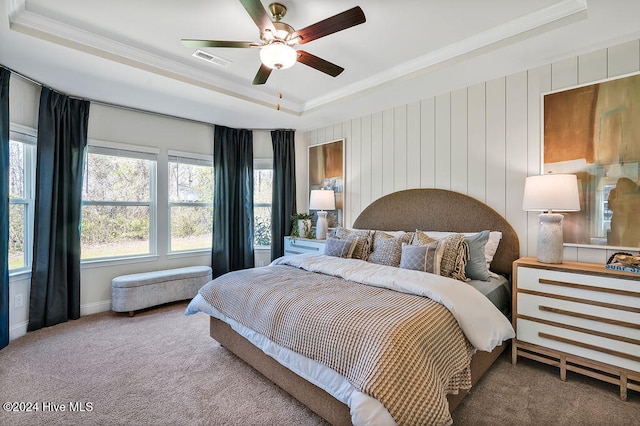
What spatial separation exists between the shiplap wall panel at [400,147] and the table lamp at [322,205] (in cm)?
97

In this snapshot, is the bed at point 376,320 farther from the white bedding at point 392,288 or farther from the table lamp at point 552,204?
the table lamp at point 552,204

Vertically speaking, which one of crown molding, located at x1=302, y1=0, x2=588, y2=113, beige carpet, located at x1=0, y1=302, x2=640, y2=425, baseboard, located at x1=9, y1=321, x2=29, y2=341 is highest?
crown molding, located at x1=302, y1=0, x2=588, y2=113

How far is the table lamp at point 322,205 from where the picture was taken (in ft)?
14.4

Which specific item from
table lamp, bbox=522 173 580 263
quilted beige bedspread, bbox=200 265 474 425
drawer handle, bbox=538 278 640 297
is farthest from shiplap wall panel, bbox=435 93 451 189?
quilted beige bedspread, bbox=200 265 474 425

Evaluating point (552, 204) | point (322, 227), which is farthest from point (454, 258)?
point (322, 227)

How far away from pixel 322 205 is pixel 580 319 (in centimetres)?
301

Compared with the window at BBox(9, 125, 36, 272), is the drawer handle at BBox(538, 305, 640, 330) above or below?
below

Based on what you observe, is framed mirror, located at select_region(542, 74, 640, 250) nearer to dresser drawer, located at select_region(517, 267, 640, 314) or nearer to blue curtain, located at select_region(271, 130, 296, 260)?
dresser drawer, located at select_region(517, 267, 640, 314)

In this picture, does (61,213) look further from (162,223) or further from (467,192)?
(467,192)

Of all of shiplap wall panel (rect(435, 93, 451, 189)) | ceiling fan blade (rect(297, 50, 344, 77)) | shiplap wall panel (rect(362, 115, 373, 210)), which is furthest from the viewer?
shiplap wall panel (rect(362, 115, 373, 210))

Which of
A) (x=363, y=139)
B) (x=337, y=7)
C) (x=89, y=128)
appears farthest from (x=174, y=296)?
(x=337, y=7)

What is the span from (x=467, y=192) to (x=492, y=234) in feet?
1.81

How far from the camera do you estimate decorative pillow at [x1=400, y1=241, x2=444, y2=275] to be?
2.58 m

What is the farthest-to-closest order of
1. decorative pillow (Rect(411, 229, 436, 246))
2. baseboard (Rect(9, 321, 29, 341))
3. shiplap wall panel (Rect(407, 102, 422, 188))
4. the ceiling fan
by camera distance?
shiplap wall panel (Rect(407, 102, 422, 188)) → baseboard (Rect(9, 321, 29, 341)) → decorative pillow (Rect(411, 229, 436, 246)) → the ceiling fan
